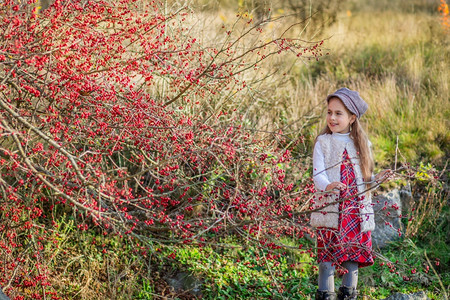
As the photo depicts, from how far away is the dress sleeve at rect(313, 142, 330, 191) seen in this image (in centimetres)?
327

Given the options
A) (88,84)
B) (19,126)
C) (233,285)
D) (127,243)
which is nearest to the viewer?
(88,84)

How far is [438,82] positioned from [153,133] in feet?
14.5

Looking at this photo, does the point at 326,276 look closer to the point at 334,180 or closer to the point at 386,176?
the point at 334,180

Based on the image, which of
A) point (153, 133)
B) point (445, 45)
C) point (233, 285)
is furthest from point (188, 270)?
point (445, 45)

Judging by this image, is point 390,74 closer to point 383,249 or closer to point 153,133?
point 383,249

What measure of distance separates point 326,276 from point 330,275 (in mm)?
27

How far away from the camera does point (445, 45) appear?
7.38 m

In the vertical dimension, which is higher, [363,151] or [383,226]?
[363,151]

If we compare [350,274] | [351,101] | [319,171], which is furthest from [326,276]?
[351,101]

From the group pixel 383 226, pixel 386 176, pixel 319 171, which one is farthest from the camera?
pixel 383 226

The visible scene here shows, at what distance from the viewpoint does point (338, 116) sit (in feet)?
11.4

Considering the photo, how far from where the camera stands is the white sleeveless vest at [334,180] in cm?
331

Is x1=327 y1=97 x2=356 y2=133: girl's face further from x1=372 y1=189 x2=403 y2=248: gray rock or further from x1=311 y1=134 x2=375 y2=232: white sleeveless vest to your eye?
x1=372 y1=189 x2=403 y2=248: gray rock

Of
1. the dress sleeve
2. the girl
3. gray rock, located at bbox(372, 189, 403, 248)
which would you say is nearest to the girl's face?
the girl
